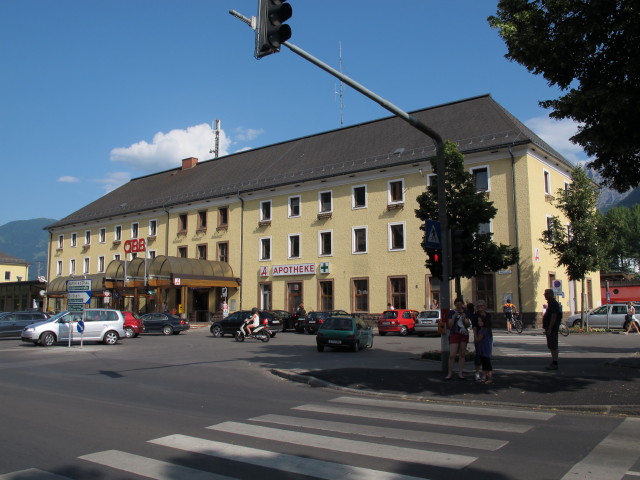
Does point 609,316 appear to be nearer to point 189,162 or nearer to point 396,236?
point 396,236

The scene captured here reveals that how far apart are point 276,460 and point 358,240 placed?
109 ft

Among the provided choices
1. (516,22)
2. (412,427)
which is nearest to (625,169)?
(516,22)

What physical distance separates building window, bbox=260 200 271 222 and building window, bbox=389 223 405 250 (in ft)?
37.7

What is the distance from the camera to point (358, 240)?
128 ft

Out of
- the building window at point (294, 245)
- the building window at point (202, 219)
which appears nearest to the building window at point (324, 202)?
the building window at point (294, 245)

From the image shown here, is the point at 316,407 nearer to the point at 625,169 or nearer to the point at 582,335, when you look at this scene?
the point at 625,169

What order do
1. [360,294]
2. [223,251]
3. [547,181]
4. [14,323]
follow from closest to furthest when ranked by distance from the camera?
1. [14,323]
2. [547,181]
3. [360,294]
4. [223,251]

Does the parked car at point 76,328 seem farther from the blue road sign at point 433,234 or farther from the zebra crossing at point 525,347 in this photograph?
the zebra crossing at point 525,347

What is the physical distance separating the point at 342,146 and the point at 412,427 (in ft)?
125

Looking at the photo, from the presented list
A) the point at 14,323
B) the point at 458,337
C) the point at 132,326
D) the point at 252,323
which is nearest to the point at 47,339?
the point at 132,326

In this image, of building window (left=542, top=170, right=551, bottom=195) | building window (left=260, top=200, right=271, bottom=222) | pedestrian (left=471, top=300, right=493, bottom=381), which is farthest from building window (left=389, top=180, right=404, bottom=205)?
pedestrian (left=471, top=300, right=493, bottom=381)

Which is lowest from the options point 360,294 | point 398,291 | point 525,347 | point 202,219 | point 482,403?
point 525,347

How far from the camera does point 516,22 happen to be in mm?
11109

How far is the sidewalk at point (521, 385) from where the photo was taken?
909 centimetres
